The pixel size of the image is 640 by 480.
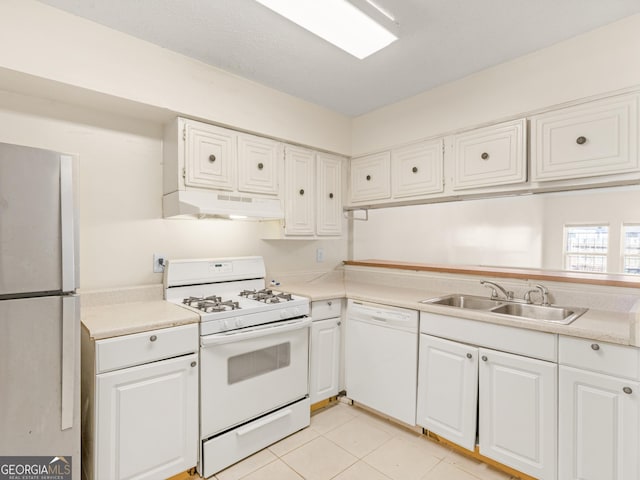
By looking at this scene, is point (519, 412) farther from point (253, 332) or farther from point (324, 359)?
point (253, 332)

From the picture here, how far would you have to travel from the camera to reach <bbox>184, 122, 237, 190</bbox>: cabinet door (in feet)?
6.98

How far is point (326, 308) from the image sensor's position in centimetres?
243

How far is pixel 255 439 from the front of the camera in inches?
77.6

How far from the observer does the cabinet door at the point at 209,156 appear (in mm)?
2129

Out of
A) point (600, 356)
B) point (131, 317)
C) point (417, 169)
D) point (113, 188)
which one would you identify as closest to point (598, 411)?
point (600, 356)

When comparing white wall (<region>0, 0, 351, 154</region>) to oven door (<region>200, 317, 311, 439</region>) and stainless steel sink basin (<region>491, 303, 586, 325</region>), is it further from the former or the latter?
stainless steel sink basin (<region>491, 303, 586, 325</region>)

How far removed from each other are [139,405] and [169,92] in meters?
1.78

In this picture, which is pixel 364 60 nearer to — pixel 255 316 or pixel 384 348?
pixel 255 316

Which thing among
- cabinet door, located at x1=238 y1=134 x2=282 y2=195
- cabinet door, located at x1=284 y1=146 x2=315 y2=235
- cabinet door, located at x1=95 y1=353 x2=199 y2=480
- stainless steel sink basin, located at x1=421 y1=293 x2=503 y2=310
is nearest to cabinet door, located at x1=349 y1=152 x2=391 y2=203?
cabinet door, located at x1=284 y1=146 x2=315 y2=235

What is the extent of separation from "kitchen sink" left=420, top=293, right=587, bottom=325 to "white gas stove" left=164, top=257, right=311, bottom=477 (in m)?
0.96

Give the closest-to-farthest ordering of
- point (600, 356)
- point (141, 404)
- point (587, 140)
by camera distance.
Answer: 1. point (600, 356)
2. point (141, 404)
3. point (587, 140)

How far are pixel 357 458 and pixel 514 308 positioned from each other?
1.38m

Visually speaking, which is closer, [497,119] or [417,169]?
[497,119]

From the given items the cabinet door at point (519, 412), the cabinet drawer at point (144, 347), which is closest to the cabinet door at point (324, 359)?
the cabinet drawer at point (144, 347)
